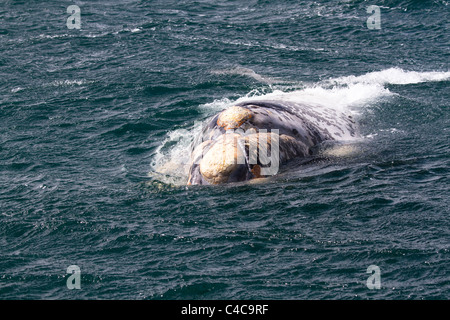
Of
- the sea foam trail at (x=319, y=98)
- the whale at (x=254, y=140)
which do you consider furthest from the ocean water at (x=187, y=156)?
the whale at (x=254, y=140)

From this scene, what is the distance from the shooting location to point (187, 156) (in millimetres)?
23594

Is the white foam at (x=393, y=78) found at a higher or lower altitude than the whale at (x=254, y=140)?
higher

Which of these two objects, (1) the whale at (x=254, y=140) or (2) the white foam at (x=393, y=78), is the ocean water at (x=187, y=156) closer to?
(2) the white foam at (x=393, y=78)

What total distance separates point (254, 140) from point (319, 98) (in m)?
7.62

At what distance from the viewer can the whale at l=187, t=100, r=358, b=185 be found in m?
20.5

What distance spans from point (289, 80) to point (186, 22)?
11.9 metres

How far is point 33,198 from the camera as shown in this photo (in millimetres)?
21281

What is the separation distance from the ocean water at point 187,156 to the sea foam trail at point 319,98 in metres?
0.11

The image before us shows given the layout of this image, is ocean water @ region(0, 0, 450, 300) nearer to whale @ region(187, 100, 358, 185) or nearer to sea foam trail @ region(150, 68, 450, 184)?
sea foam trail @ region(150, 68, 450, 184)

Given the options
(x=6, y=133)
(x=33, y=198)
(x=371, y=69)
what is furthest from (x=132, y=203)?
(x=371, y=69)

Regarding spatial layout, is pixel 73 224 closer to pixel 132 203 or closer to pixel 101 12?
pixel 132 203

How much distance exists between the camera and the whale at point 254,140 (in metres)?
20.5

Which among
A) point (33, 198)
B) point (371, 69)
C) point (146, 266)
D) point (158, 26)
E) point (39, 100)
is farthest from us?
point (158, 26)

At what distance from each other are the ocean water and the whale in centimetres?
48
